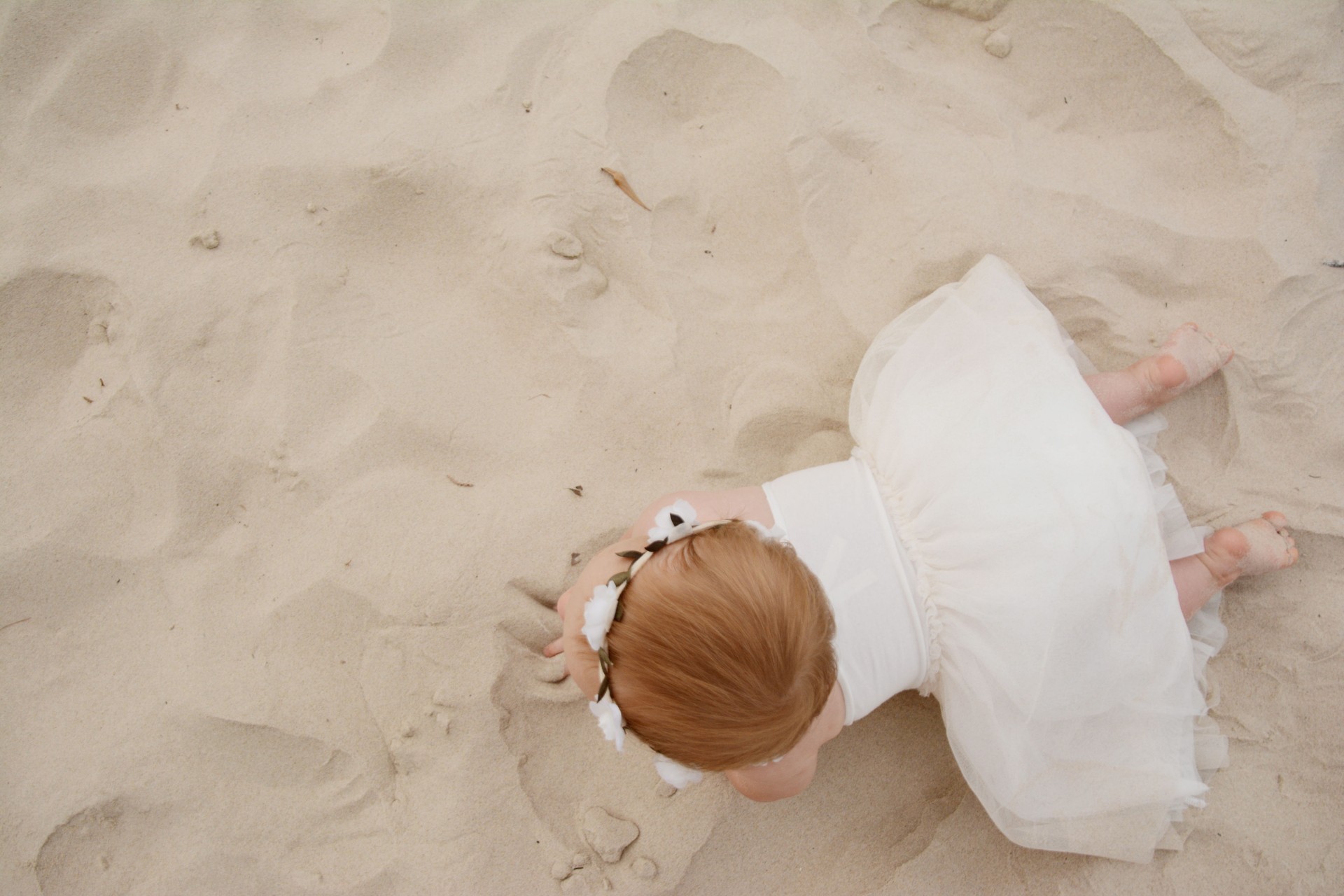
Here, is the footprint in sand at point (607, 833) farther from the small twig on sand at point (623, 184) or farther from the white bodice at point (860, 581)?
the small twig on sand at point (623, 184)

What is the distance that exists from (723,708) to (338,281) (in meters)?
1.47

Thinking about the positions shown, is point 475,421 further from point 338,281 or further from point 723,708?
point 723,708

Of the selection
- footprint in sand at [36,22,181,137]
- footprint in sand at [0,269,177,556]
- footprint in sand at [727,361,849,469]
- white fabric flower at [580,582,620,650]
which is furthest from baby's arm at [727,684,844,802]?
footprint in sand at [36,22,181,137]

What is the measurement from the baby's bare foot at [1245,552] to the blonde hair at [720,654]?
1046 millimetres

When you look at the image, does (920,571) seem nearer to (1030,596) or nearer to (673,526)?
(1030,596)

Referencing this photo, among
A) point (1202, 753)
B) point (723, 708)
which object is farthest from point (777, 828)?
point (1202, 753)

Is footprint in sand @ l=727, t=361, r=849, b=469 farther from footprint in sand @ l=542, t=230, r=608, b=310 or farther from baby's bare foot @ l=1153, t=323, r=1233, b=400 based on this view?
baby's bare foot @ l=1153, t=323, r=1233, b=400

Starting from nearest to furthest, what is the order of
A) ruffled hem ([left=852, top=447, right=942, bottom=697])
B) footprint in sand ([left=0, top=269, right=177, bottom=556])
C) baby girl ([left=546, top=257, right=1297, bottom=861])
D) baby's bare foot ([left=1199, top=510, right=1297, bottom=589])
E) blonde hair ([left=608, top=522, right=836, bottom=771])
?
1. blonde hair ([left=608, top=522, right=836, bottom=771])
2. baby girl ([left=546, top=257, right=1297, bottom=861])
3. ruffled hem ([left=852, top=447, right=942, bottom=697])
4. baby's bare foot ([left=1199, top=510, right=1297, bottom=589])
5. footprint in sand ([left=0, top=269, right=177, bottom=556])

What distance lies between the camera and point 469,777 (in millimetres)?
1725

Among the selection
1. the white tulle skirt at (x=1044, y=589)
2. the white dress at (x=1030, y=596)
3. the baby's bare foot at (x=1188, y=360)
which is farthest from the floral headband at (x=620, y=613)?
the baby's bare foot at (x=1188, y=360)

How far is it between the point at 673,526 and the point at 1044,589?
708 millimetres

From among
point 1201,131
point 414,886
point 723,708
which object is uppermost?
point 1201,131

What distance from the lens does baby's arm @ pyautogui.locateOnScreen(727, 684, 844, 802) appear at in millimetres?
1487

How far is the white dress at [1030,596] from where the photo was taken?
1448mm
